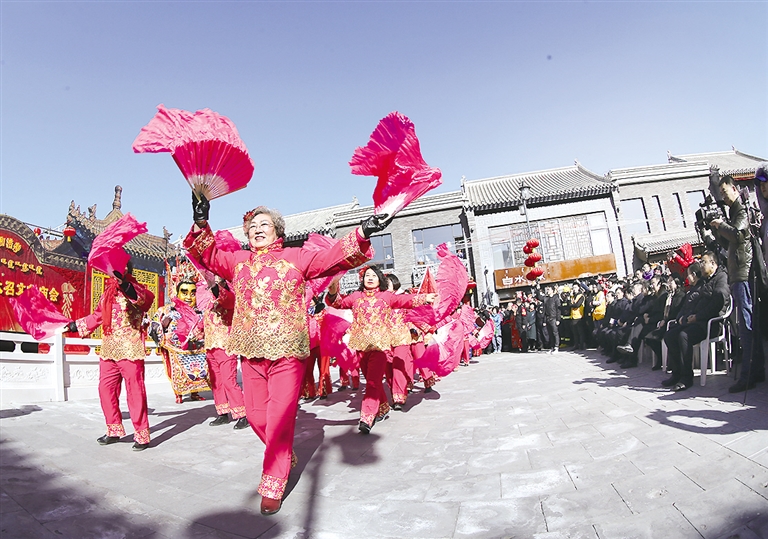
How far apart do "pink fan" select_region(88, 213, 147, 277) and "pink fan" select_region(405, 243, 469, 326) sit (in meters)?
3.04

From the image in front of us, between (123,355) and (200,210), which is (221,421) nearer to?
(123,355)

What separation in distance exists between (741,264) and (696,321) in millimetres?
1147

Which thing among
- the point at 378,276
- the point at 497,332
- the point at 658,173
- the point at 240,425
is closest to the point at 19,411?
the point at 240,425

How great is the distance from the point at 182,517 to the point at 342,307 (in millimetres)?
3028

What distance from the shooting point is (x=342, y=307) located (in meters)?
5.34

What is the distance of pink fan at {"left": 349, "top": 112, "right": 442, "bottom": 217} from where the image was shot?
9.74 ft

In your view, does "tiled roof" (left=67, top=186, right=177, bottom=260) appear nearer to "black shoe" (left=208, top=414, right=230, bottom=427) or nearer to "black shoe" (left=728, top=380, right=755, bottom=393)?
"black shoe" (left=208, top=414, right=230, bottom=427)

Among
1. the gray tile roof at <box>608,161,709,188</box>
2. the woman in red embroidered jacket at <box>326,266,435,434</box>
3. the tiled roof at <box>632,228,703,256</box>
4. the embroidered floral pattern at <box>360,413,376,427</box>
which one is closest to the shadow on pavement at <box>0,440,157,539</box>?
the embroidered floral pattern at <box>360,413,376,427</box>

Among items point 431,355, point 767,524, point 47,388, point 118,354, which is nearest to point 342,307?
Result: point 431,355

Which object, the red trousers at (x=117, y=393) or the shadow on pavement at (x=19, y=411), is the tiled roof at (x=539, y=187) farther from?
the red trousers at (x=117, y=393)

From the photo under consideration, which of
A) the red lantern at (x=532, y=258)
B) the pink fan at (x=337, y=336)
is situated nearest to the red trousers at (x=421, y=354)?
the pink fan at (x=337, y=336)

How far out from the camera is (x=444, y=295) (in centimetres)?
591

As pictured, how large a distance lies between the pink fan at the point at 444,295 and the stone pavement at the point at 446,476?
4.02 feet

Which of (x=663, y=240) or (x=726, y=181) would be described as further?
(x=663, y=240)
